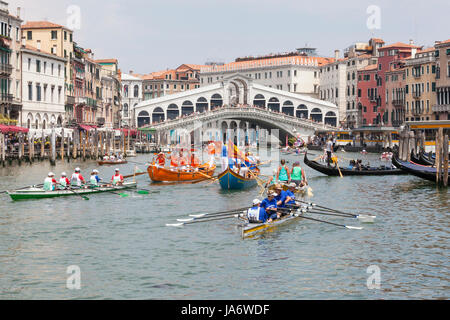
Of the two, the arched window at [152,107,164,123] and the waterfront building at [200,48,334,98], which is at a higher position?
the waterfront building at [200,48,334,98]

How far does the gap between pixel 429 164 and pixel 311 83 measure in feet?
222

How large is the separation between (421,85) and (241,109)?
57.2 ft

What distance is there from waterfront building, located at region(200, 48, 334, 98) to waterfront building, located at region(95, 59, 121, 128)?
16.6 meters

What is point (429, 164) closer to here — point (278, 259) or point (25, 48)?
point (278, 259)

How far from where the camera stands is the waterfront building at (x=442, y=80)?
61.9m

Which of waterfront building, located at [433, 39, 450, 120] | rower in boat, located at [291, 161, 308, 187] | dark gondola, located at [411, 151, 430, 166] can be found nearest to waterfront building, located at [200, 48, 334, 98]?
waterfront building, located at [433, 39, 450, 120]

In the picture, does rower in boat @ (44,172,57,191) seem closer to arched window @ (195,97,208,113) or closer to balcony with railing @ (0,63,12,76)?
balcony with railing @ (0,63,12,76)

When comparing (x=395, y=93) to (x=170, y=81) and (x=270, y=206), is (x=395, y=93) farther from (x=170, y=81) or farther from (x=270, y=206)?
(x=270, y=206)

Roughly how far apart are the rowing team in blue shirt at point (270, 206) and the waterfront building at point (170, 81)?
302ft

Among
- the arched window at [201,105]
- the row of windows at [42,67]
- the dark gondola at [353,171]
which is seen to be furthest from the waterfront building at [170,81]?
the dark gondola at [353,171]

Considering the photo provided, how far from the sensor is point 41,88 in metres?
51.6

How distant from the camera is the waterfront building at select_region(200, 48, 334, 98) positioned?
98062 millimetres

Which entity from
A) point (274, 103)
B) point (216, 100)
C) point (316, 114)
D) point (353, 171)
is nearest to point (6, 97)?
point (353, 171)

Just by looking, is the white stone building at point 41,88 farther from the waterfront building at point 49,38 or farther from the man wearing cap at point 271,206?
the man wearing cap at point 271,206
